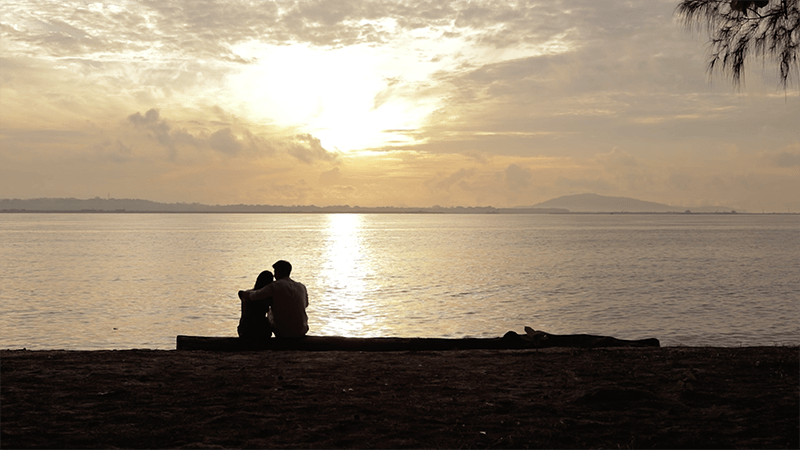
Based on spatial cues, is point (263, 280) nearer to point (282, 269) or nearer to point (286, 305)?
point (282, 269)

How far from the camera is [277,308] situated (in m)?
12.2

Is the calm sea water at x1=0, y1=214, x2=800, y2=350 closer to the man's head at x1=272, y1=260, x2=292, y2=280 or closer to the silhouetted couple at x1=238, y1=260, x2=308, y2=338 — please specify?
the silhouetted couple at x1=238, y1=260, x2=308, y2=338

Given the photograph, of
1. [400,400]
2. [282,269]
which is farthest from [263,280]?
[400,400]

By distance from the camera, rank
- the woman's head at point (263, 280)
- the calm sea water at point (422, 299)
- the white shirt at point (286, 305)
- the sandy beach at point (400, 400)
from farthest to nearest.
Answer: the calm sea water at point (422, 299) < the woman's head at point (263, 280) < the white shirt at point (286, 305) < the sandy beach at point (400, 400)

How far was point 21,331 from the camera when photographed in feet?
92.3

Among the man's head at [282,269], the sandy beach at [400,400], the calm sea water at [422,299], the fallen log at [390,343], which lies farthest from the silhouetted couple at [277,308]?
the calm sea water at [422,299]

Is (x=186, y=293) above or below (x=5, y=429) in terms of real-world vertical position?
below

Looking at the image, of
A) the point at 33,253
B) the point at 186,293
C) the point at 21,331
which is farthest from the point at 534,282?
the point at 33,253

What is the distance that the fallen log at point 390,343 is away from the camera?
12109 millimetres

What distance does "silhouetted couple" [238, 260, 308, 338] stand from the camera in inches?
475

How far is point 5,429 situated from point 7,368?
11.2 ft

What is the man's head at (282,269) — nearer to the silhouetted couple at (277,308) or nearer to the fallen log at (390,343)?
the silhouetted couple at (277,308)

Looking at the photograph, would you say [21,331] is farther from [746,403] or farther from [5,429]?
[746,403]

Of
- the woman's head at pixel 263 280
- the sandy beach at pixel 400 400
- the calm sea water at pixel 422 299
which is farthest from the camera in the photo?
the calm sea water at pixel 422 299
